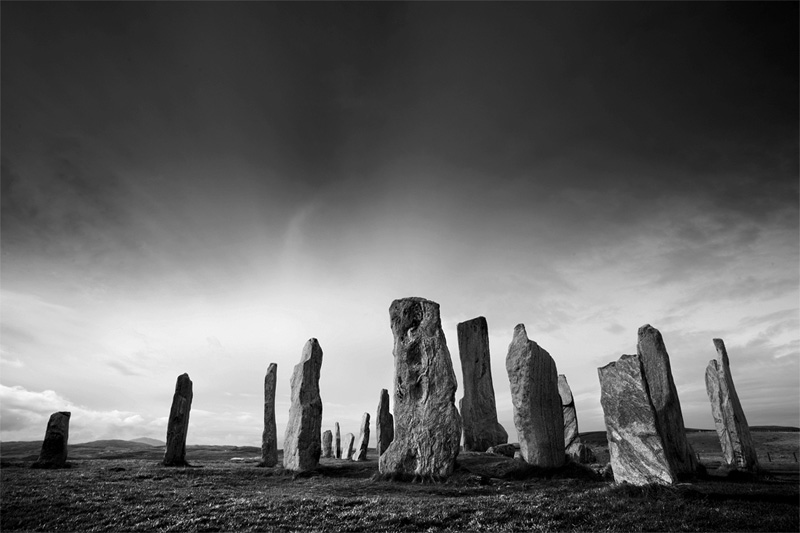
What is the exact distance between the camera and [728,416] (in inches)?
914

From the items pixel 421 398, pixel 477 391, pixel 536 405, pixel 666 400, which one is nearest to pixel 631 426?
pixel 536 405

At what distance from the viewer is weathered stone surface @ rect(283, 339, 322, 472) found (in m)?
22.9

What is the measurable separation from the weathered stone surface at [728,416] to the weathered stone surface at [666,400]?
3.91m

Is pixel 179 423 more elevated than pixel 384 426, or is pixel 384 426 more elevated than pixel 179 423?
pixel 179 423

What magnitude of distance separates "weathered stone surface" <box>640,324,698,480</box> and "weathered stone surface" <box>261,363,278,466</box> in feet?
71.8

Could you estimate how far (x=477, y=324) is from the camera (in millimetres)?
29703

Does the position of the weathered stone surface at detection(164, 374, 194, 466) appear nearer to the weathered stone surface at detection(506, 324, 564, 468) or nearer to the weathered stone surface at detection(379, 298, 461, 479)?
the weathered stone surface at detection(379, 298, 461, 479)

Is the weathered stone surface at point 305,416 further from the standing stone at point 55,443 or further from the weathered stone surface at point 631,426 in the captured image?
the weathered stone surface at point 631,426

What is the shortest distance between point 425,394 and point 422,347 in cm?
212

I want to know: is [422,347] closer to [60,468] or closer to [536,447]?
[536,447]

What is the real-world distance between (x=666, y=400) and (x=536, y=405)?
6403mm

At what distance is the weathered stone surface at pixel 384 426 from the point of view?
33469 mm

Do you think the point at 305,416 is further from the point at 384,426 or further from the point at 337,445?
the point at 337,445

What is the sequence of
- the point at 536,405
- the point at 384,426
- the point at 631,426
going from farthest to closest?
the point at 384,426 → the point at 536,405 → the point at 631,426
